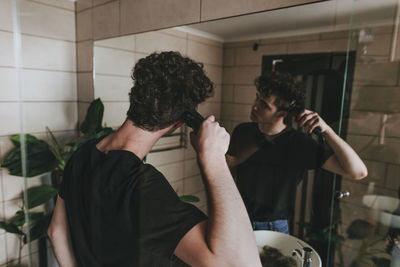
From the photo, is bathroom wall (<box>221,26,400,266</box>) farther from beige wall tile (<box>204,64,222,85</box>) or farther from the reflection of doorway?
beige wall tile (<box>204,64,222,85</box>)

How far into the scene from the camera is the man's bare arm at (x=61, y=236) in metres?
0.98

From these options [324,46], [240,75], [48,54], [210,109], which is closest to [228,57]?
[240,75]

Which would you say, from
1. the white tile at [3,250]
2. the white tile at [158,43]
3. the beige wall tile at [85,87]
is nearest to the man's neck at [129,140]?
the white tile at [158,43]

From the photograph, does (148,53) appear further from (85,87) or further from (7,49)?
(7,49)

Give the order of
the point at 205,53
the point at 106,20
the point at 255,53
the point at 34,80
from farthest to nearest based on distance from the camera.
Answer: the point at 34,80
the point at 106,20
the point at 205,53
the point at 255,53

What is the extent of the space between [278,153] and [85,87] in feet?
4.39

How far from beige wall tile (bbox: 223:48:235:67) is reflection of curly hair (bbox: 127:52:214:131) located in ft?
0.29

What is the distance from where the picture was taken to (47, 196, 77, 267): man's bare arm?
3.21 feet

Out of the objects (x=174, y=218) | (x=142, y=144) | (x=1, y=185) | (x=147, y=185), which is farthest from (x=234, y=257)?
(x=1, y=185)

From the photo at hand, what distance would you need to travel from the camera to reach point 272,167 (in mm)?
828

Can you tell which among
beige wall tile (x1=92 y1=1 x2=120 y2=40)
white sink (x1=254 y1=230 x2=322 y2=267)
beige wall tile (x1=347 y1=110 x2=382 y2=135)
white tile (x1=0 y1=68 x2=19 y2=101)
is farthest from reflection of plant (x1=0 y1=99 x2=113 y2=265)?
beige wall tile (x1=347 y1=110 x2=382 y2=135)

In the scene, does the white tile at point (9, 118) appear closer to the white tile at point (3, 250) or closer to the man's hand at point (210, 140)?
the white tile at point (3, 250)

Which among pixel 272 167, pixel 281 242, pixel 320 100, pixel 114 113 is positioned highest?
pixel 320 100

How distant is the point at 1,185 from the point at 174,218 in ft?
4.67
